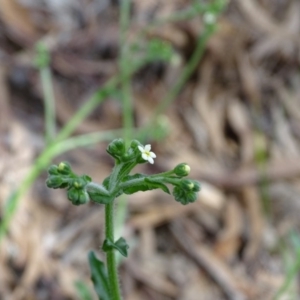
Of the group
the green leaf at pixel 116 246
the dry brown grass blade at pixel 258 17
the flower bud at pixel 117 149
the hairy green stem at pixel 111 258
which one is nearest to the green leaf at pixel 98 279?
the hairy green stem at pixel 111 258

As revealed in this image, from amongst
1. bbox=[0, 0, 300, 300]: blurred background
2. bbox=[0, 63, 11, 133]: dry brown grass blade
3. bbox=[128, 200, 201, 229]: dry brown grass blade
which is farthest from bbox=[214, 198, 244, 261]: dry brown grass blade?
bbox=[0, 63, 11, 133]: dry brown grass blade

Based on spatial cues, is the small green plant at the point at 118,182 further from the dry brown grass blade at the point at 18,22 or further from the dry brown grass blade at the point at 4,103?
the dry brown grass blade at the point at 18,22

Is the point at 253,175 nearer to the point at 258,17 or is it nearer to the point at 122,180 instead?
the point at 258,17

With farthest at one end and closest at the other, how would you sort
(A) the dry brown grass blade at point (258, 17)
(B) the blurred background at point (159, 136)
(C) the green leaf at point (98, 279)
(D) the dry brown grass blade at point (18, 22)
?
1. (A) the dry brown grass blade at point (258, 17)
2. (D) the dry brown grass blade at point (18, 22)
3. (B) the blurred background at point (159, 136)
4. (C) the green leaf at point (98, 279)

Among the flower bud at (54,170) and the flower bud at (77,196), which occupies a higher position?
the flower bud at (54,170)

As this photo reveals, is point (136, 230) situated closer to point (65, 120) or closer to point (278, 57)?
point (65, 120)

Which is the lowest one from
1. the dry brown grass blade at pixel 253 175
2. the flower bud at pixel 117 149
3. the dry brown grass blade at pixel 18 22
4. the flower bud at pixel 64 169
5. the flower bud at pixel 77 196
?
the flower bud at pixel 77 196

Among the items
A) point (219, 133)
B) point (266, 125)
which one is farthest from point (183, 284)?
point (266, 125)

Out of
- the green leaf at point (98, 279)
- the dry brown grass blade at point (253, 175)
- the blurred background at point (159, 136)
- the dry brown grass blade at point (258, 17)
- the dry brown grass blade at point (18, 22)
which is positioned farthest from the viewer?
the dry brown grass blade at point (258, 17)
